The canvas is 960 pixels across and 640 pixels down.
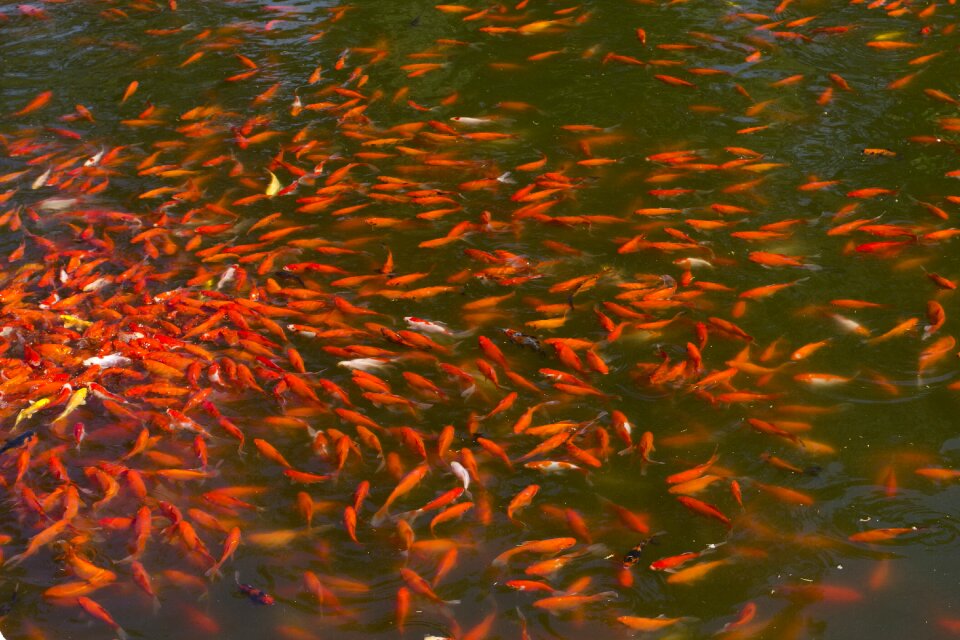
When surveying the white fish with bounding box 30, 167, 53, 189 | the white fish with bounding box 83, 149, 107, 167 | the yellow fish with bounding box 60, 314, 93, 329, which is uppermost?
the white fish with bounding box 83, 149, 107, 167

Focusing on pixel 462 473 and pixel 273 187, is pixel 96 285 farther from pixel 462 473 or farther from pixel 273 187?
pixel 462 473

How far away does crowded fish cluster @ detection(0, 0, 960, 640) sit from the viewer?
3.71 m

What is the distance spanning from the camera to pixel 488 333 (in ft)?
15.7

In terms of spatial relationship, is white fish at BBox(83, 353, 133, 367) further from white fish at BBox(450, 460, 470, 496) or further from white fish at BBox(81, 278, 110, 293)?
white fish at BBox(450, 460, 470, 496)

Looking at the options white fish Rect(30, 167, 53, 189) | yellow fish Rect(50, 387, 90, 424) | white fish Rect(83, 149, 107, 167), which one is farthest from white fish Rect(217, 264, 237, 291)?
white fish Rect(30, 167, 53, 189)

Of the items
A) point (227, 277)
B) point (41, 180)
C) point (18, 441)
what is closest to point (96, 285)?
point (227, 277)

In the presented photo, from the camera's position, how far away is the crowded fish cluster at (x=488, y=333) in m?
3.71

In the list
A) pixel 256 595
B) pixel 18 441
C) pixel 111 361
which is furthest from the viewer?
pixel 111 361

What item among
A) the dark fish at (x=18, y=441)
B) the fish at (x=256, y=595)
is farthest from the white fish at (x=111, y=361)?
the fish at (x=256, y=595)

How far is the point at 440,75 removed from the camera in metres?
7.00

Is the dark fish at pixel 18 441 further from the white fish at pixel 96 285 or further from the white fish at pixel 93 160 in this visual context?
the white fish at pixel 93 160

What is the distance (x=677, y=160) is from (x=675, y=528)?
2.65 metres

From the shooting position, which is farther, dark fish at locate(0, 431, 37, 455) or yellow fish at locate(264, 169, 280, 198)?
yellow fish at locate(264, 169, 280, 198)

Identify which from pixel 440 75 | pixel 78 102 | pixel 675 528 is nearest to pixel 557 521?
pixel 675 528
